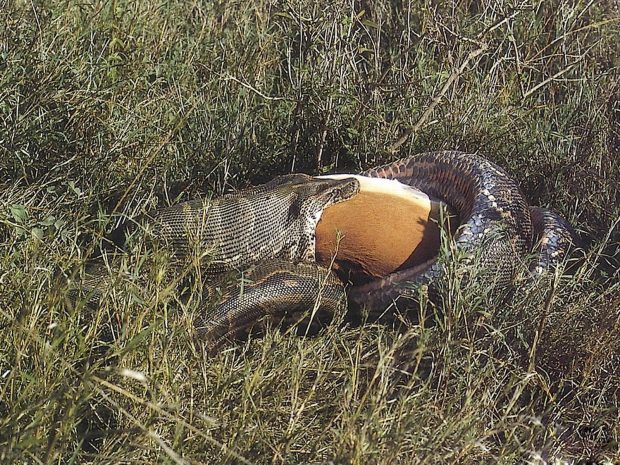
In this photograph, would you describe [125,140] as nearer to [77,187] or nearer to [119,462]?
[77,187]

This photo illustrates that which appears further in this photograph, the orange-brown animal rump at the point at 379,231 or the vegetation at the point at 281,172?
the orange-brown animal rump at the point at 379,231

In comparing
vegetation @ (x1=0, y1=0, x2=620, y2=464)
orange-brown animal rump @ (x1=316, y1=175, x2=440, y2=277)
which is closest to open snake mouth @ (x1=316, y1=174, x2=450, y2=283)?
orange-brown animal rump @ (x1=316, y1=175, x2=440, y2=277)

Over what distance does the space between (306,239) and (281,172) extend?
828 millimetres

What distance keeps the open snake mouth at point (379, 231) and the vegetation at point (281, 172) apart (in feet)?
1.41

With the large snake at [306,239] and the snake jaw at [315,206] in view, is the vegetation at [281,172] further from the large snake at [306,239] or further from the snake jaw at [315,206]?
the snake jaw at [315,206]

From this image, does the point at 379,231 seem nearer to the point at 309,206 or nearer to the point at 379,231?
the point at 379,231

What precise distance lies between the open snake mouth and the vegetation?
428mm

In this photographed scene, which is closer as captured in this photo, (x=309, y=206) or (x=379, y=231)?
(x=379, y=231)

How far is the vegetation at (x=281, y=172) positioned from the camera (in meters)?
2.91

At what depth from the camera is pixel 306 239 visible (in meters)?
4.49

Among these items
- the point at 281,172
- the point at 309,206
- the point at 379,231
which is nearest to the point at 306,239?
the point at 309,206

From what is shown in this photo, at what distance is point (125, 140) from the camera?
4.64m

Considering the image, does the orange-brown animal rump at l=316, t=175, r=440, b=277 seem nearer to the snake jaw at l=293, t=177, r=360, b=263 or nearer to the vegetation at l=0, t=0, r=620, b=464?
the snake jaw at l=293, t=177, r=360, b=263

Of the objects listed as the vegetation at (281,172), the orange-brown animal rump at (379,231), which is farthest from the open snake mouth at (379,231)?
the vegetation at (281,172)
